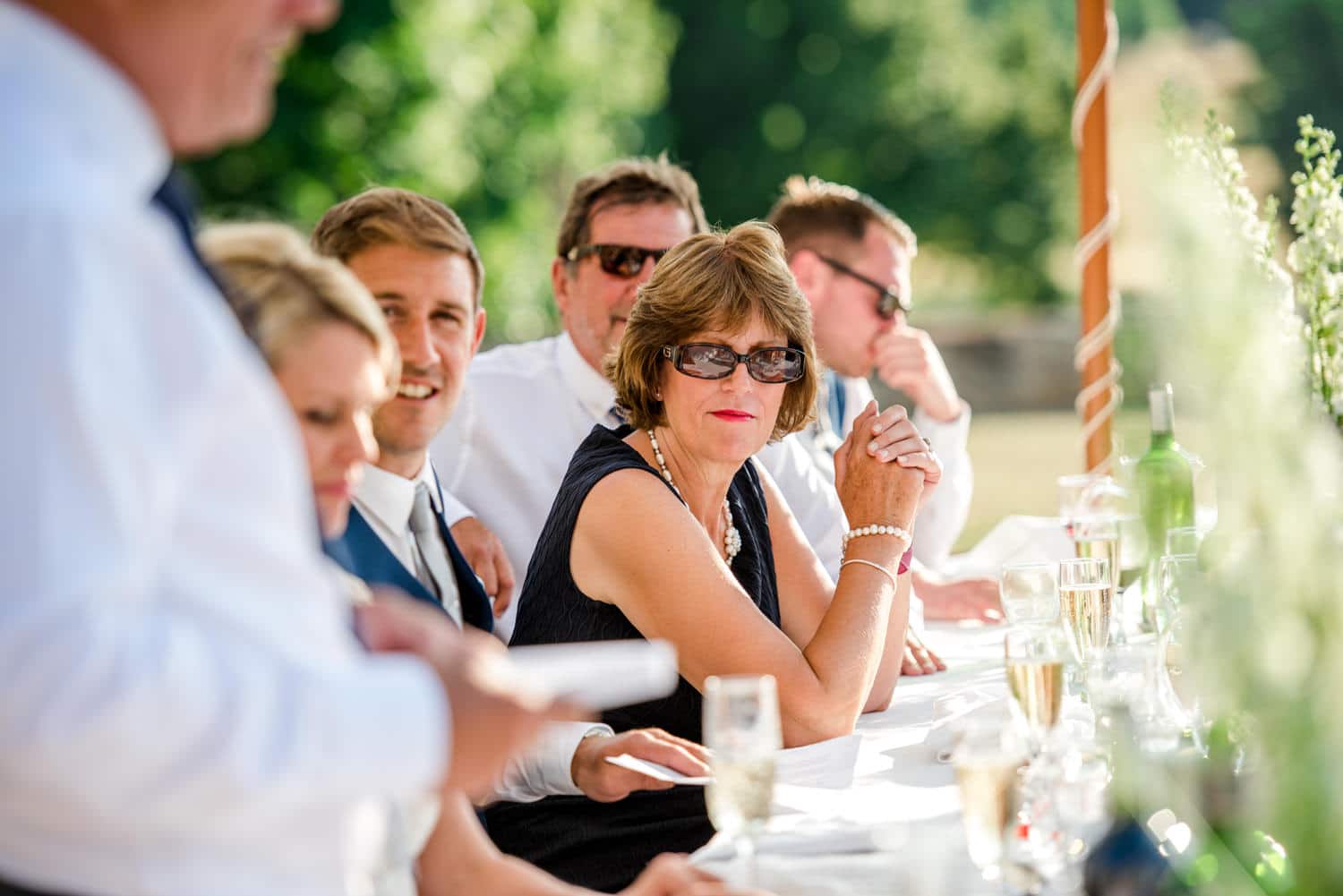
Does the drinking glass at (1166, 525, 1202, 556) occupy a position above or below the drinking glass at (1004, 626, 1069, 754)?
above

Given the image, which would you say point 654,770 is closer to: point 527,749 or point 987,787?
point 527,749

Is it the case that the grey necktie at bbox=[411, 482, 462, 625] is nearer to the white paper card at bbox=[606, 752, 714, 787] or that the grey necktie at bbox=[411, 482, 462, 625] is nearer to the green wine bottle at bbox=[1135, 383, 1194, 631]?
the white paper card at bbox=[606, 752, 714, 787]

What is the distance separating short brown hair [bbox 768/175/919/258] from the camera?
472cm

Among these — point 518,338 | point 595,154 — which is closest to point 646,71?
point 595,154

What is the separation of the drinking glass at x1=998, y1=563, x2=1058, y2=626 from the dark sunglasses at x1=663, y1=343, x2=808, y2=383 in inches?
23.6

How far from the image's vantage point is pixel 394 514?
2.27 m

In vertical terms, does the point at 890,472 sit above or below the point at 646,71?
above

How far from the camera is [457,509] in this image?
340 centimetres

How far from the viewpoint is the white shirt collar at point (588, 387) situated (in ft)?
12.8

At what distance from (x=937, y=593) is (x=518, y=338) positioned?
1216cm

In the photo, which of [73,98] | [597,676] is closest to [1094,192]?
[597,676]

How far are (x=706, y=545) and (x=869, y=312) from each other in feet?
7.55

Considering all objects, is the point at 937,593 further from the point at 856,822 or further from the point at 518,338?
the point at 518,338

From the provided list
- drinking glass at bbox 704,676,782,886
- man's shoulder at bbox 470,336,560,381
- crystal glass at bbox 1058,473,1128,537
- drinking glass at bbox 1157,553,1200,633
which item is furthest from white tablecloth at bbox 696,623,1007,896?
man's shoulder at bbox 470,336,560,381
